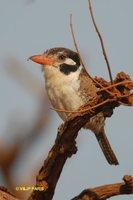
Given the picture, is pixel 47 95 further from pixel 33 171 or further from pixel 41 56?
pixel 33 171

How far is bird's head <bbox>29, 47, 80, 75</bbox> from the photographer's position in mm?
4797

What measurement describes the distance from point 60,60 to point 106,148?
1102 millimetres

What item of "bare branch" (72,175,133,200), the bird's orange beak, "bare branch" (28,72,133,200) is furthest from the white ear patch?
"bare branch" (72,175,133,200)

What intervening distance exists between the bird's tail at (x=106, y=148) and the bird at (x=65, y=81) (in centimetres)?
45

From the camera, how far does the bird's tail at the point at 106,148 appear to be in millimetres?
5480

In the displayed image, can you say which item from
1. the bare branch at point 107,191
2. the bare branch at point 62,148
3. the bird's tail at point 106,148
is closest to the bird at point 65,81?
the bird's tail at point 106,148

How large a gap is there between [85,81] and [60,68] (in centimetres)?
24

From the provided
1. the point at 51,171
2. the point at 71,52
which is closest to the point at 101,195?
the point at 51,171

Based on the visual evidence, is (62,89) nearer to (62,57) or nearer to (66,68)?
(66,68)

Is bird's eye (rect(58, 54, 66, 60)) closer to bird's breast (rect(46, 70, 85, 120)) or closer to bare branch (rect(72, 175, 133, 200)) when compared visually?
bird's breast (rect(46, 70, 85, 120))

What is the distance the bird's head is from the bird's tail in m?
0.81

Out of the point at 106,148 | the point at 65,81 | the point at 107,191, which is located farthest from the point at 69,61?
the point at 107,191

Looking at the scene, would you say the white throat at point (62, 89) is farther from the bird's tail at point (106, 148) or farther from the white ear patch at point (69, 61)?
the bird's tail at point (106, 148)

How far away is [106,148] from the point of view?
5.58 m
